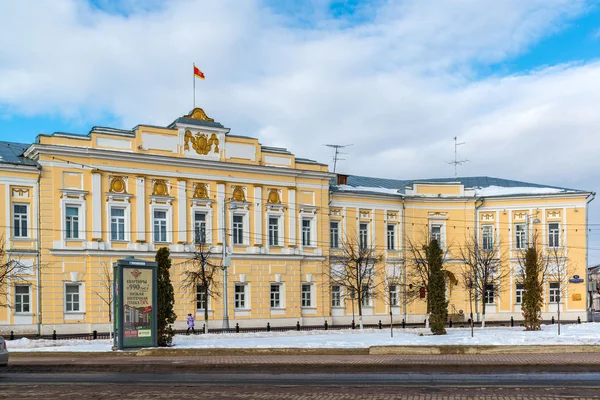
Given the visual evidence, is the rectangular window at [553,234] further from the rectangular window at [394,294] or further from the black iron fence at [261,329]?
the rectangular window at [394,294]

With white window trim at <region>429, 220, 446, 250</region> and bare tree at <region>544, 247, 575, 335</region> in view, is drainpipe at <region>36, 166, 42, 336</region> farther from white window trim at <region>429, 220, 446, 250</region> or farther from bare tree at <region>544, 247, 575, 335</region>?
bare tree at <region>544, 247, 575, 335</region>

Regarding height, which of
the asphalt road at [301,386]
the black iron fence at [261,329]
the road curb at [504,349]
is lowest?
the black iron fence at [261,329]

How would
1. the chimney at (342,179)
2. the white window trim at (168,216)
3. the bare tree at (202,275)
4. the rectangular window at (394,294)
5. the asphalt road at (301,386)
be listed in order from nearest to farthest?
the asphalt road at (301,386) < the white window trim at (168,216) < the bare tree at (202,275) < the rectangular window at (394,294) < the chimney at (342,179)

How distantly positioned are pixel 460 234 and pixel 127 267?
3821 centimetres

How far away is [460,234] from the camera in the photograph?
203 ft

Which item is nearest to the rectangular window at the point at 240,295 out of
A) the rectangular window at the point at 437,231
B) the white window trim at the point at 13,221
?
the white window trim at the point at 13,221

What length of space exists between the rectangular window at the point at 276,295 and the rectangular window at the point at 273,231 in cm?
293

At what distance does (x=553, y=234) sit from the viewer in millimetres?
59312

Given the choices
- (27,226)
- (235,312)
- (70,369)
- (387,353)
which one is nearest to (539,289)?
(387,353)

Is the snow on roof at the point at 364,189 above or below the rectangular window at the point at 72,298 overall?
above

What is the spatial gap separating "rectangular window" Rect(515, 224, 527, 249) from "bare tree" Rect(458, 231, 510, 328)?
137cm

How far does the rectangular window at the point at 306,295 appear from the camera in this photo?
55.1 m

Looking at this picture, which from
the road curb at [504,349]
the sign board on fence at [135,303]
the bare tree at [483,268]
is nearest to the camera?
the road curb at [504,349]

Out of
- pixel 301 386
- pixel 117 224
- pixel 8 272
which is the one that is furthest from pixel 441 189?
pixel 301 386
